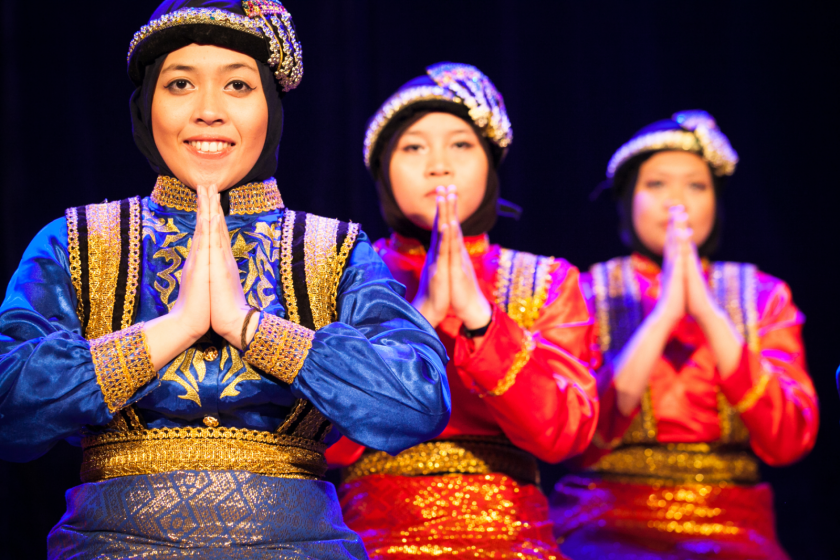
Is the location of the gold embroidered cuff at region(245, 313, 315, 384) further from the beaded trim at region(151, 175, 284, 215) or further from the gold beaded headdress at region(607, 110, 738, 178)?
the gold beaded headdress at region(607, 110, 738, 178)

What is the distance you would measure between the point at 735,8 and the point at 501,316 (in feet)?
7.32

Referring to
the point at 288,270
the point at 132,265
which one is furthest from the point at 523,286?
the point at 132,265

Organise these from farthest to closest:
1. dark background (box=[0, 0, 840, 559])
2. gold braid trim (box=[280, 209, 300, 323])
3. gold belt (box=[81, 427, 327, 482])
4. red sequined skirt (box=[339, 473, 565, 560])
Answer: dark background (box=[0, 0, 840, 559]), red sequined skirt (box=[339, 473, 565, 560]), gold braid trim (box=[280, 209, 300, 323]), gold belt (box=[81, 427, 327, 482])

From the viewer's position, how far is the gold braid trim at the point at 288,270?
1818 mm

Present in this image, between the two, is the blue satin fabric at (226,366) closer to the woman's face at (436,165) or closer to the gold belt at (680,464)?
the woman's face at (436,165)

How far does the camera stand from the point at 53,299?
172cm

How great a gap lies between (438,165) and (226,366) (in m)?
1.04

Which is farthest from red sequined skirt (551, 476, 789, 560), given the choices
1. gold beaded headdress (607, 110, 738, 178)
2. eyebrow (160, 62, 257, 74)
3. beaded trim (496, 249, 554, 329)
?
eyebrow (160, 62, 257, 74)

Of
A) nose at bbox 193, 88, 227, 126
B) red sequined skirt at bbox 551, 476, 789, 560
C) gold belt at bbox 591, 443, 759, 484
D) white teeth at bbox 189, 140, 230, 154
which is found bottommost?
red sequined skirt at bbox 551, 476, 789, 560

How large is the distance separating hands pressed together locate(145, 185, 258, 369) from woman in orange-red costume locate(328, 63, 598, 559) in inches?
26.8

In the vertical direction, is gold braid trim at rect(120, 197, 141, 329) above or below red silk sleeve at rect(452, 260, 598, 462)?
above

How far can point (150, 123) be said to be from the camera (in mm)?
1887

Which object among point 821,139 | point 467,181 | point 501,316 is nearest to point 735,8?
point 821,139

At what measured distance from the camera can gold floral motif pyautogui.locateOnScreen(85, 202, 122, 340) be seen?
177cm
